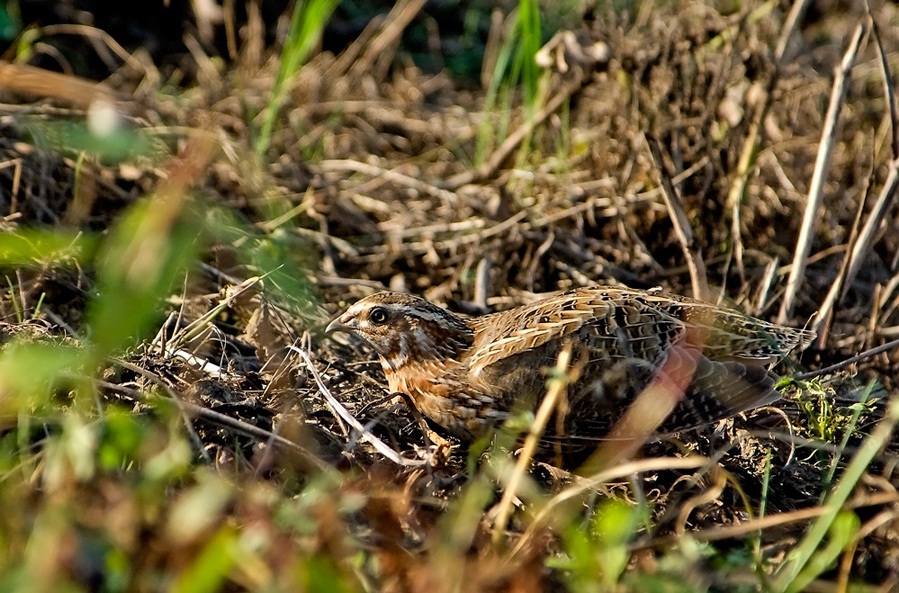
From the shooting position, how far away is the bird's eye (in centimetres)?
487

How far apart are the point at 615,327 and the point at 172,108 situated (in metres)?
3.80

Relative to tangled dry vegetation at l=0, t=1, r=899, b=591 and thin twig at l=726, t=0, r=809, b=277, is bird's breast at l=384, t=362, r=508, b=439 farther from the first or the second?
thin twig at l=726, t=0, r=809, b=277

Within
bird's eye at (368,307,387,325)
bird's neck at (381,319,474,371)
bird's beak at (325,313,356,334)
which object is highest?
bird's eye at (368,307,387,325)

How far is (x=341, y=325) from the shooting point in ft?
16.1

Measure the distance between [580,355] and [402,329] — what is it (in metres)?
0.75

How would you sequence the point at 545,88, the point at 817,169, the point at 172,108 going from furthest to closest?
1. the point at 172,108
2. the point at 545,88
3. the point at 817,169

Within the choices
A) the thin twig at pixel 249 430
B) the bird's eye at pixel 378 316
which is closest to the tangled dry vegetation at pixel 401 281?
the thin twig at pixel 249 430

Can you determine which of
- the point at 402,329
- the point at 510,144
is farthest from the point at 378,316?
the point at 510,144

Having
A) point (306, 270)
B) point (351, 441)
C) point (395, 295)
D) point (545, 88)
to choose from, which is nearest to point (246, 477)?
point (351, 441)

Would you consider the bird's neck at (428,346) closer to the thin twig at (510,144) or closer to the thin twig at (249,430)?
the thin twig at (249,430)

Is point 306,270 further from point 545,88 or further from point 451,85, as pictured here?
point 451,85

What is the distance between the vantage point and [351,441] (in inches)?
163

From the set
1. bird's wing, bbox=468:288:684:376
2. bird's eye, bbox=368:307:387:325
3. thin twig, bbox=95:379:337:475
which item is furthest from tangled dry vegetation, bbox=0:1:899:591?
bird's wing, bbox=468:288:684:376

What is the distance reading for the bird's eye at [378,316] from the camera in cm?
487
